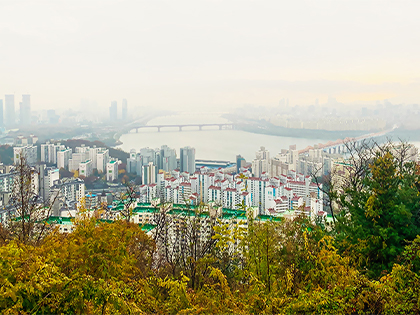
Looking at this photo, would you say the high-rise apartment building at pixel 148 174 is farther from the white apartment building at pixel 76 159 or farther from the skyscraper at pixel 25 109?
the skyscraper at pixel 25 109

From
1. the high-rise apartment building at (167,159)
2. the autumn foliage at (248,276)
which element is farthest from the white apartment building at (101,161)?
the autumn foliage at (248,276)

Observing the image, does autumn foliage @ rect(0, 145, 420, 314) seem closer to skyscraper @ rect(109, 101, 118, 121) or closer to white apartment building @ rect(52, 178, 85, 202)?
white apartment building @ rect(52, 178, 85, 202)

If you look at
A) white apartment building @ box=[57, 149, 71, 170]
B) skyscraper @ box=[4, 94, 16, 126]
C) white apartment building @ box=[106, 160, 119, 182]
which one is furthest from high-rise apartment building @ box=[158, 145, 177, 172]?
skyscraper @ box=[4, 94, 16, 126]

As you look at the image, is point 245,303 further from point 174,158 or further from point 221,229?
point 174,158

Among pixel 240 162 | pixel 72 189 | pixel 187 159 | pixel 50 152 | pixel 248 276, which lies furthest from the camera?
pixel 187 159

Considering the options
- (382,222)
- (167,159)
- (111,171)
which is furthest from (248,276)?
(167,159)

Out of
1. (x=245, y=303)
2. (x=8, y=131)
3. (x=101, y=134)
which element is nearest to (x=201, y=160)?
(x=101, y=134)

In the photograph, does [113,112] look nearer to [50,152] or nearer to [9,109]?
[9,109]
